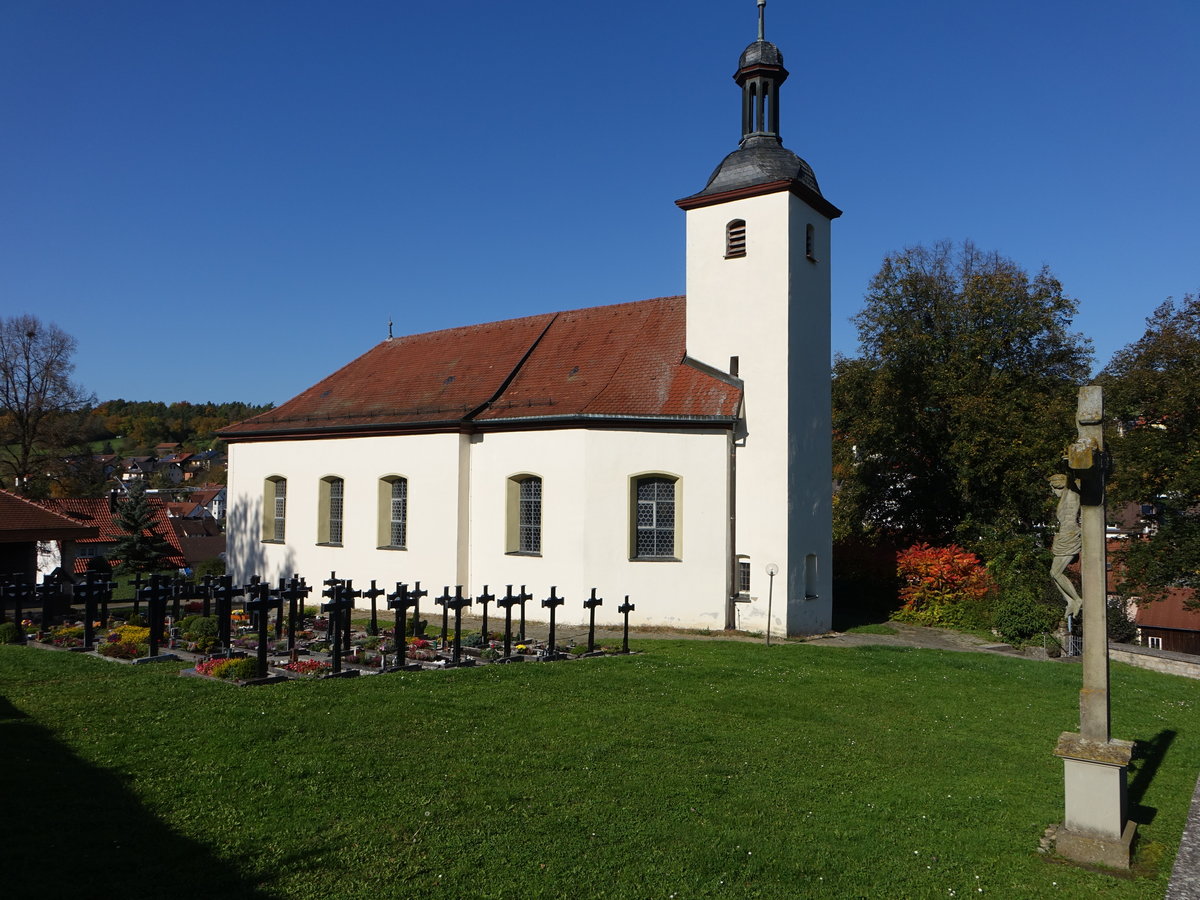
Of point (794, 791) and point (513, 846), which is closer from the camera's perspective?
point (513, 846)

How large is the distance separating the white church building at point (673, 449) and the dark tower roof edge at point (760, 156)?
0.15 feet

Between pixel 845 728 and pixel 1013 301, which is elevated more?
pixel 1013 301

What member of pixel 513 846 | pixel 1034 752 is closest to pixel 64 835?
pixel 513 846

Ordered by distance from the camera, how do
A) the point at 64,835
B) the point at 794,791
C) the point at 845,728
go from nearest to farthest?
the point at 64,835 < the point at 794,791 < the point at 845,728

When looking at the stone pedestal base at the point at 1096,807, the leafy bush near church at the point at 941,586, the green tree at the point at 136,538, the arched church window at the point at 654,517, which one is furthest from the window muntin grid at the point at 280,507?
the stone pedestal base at the point at 1096,807

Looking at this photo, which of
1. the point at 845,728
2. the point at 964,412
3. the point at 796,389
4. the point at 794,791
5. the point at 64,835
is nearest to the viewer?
the point at 64,835

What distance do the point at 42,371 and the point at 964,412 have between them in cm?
Result: 3758

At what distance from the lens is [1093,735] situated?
620 cm

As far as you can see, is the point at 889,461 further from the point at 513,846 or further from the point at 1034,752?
the point at 513,846

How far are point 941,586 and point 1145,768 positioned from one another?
1416 cm

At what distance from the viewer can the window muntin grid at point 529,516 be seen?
1928 centimetres

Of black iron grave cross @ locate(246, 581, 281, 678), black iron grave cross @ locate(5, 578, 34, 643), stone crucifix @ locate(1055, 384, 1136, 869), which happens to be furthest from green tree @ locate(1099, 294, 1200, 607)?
black iron grave cross @ locate(5, 578, 34, 643)

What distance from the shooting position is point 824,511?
18.9m

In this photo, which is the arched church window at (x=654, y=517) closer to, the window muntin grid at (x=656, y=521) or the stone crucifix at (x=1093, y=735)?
the window muntin grid at (x=656, y=521)
